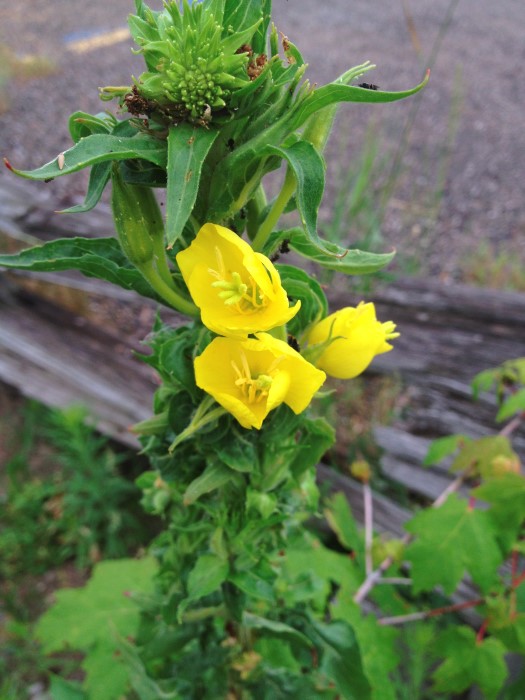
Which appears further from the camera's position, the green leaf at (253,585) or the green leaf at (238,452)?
the green leaf at (253,585)

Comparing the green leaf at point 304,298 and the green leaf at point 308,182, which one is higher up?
the green leaf at point 308,182

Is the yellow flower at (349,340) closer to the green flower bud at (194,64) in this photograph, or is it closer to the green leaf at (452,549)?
the green flower bud at (194,64)

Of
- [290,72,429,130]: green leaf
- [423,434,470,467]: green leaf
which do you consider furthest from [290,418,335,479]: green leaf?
[423,434,470,467]: green leaf

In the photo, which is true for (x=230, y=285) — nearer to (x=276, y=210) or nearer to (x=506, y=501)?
(x=276, y=210)

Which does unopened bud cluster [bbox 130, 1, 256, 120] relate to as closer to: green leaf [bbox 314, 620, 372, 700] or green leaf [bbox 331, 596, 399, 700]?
green leaf [bbox 314, 620, 372, 700]

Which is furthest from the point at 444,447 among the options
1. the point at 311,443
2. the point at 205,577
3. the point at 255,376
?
the point at 255,376

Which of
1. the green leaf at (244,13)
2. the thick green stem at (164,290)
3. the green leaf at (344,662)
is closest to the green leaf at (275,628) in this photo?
the green leaf at (344,662)
